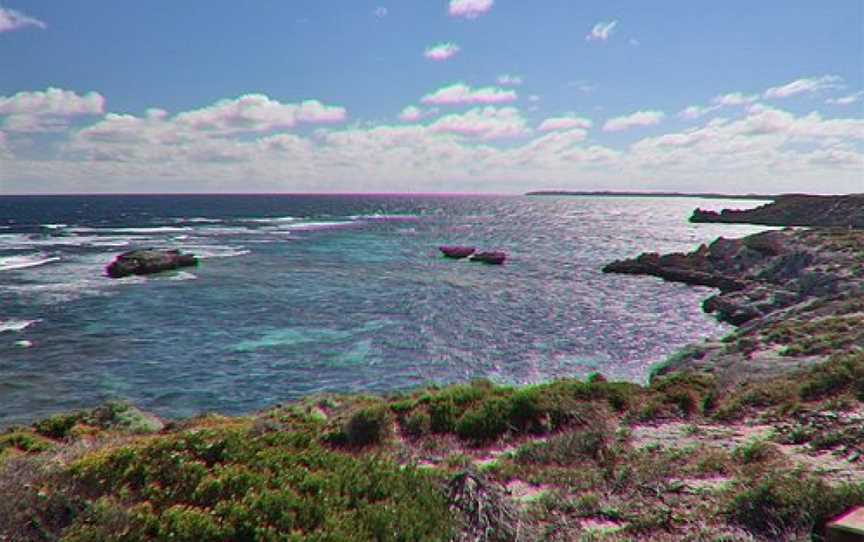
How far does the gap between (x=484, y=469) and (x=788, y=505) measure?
182 inches

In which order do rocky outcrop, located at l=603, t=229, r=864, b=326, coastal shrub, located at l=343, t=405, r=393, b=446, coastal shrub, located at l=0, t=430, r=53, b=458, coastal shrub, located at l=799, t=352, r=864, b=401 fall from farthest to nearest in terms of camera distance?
1. rocky outcrop, located at l=603, t=229, r=864, b=326
2. coastal shrub, located at l=0, t=430, r=53, b=458
3. coastal shrub, located at l=799, t=352, r=864, b=401
4. coastal shrub, located at l=343, t=405, r=393, b=446

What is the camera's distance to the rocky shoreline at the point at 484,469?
16.3ft

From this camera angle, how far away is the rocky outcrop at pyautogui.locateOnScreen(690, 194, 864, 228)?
309ft

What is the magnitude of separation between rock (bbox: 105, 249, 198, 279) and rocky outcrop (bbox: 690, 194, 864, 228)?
4343 inches

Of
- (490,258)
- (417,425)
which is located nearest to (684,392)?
(417,425)

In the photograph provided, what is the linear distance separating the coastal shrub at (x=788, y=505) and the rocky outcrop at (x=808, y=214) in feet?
350

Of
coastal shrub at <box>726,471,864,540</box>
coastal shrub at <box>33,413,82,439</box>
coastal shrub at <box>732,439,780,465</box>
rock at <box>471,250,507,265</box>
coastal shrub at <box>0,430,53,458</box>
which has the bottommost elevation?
rock at <box>471,250,507,265</box>

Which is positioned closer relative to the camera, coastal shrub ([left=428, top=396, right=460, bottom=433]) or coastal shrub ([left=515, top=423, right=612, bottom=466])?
coastal shrub ([left=515, top=423, right=612, bottom=466])

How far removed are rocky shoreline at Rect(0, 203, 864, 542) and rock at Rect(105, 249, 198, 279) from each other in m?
42.7

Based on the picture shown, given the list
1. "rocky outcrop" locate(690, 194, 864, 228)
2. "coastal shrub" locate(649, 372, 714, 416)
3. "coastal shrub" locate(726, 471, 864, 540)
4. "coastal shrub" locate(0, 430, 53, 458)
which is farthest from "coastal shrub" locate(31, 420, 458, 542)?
"rocky outcrop" locate(690, 194, 864, 228)

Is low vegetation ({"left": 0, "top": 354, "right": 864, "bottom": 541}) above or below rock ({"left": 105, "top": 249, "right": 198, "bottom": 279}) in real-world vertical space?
above

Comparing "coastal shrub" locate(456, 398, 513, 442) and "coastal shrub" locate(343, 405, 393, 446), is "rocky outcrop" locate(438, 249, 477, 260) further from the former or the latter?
"coastal shrub" locate(343, 405, 393, 446)

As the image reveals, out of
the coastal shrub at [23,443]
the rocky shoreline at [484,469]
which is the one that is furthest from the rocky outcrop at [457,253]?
the coastal shrub at [23,443]

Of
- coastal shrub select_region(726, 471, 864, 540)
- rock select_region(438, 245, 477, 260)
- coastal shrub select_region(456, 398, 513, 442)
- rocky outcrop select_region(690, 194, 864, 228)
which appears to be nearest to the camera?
coastal shrub select_region(726, 471, 864, 540)
